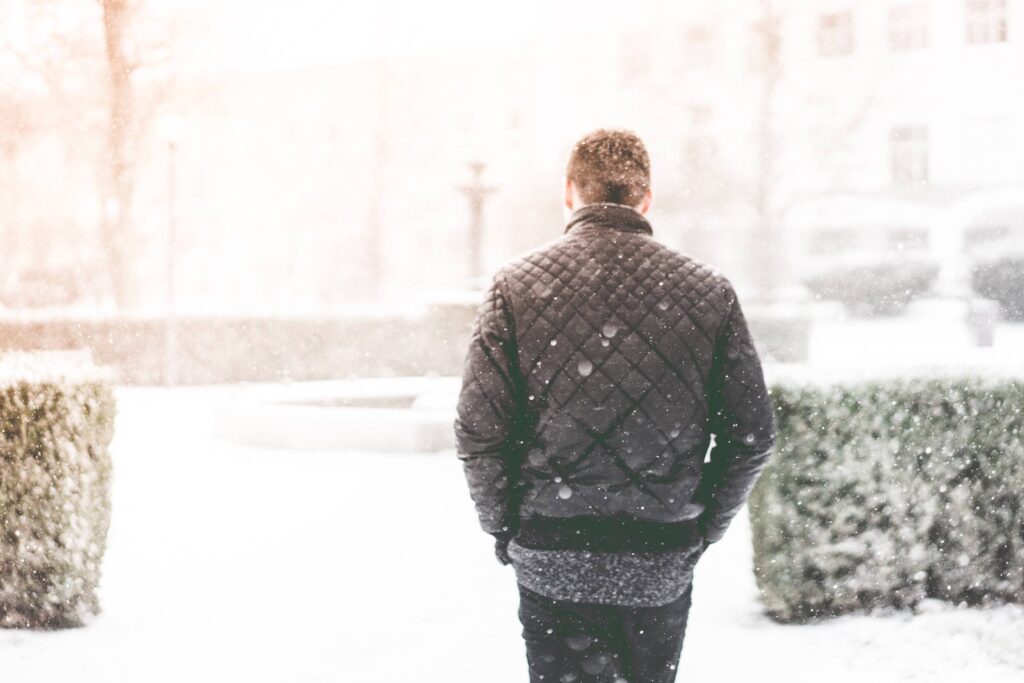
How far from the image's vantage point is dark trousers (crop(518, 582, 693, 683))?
80.2 inches

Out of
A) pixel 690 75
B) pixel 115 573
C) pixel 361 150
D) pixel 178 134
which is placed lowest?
pixel 115 573

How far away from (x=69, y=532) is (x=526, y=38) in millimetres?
36911

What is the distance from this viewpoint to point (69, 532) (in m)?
4.15

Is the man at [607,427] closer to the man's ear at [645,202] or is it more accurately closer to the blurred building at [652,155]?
the man's ear at [645,202]

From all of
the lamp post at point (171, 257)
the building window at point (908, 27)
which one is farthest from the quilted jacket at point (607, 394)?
the building window at point (908, 27)

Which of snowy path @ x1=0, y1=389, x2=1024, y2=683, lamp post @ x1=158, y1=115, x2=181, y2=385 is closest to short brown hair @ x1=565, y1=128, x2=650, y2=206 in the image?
snowy path @ x1=0, y1=389, x2=1024, y2=683

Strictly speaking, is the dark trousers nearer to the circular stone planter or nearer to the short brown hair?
the short brown hair

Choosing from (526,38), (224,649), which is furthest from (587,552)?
(526,38)

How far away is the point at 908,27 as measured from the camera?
3322 cm

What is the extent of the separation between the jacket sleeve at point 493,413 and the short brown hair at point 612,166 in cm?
34

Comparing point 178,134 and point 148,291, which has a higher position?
point 178,134

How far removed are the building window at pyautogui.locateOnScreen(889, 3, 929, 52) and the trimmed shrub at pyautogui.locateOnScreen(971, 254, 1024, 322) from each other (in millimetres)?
14026

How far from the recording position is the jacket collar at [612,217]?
7.07 ft

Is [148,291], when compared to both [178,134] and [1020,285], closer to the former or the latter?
[178,134]
